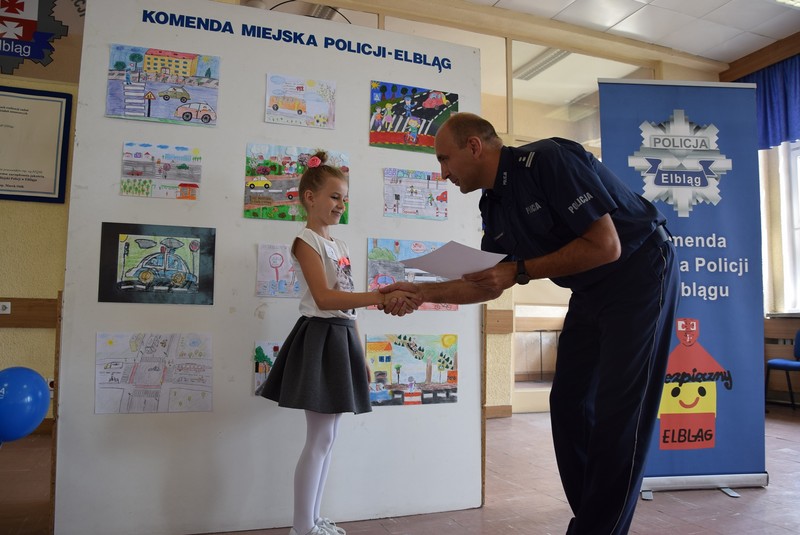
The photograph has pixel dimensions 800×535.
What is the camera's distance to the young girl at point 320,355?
6.73ft

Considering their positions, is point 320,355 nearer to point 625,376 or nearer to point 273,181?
point 273,181

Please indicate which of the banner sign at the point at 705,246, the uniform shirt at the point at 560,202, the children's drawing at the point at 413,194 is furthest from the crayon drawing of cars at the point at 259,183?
the banner sign at the point at 705,246

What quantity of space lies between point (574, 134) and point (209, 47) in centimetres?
446

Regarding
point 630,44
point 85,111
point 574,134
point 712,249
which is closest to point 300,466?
point 85,111

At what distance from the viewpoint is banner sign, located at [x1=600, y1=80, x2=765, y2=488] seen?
3.02 metres

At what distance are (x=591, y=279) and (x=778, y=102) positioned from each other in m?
5.52

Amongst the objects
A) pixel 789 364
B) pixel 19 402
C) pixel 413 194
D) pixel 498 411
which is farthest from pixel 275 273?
pixel 789 364

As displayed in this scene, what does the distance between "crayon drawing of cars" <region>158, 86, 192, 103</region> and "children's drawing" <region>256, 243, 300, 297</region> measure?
690mm

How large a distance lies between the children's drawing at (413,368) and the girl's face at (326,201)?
25.0 inches

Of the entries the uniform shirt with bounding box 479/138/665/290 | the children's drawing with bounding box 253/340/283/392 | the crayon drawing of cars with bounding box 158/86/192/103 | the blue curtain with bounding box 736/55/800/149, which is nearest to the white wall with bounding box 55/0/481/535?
the children's drawing with bounding box 253/340/283/392

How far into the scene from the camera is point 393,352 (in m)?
2.59

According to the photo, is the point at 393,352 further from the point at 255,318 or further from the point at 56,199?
the point at 56,199

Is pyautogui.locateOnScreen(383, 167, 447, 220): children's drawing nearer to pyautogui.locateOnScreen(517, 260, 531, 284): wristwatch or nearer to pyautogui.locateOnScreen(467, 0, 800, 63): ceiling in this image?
pyautogui.locateOnScreen(517, 260, 531, 284): wristwatch

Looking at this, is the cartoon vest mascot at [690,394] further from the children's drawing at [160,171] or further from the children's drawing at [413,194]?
the children's drawing at [160,171]
